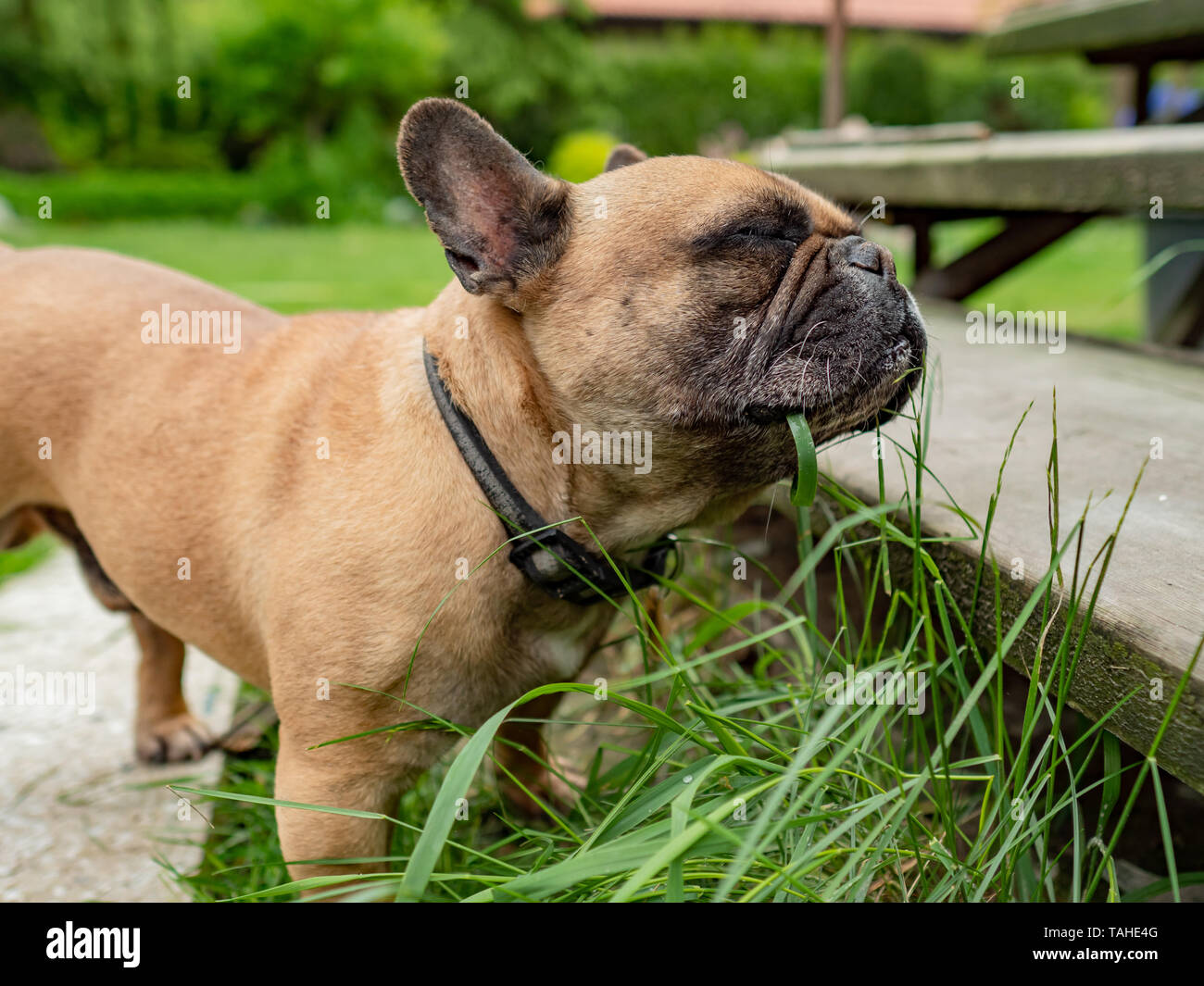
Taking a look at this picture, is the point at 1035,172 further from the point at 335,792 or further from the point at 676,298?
the point at 335,792

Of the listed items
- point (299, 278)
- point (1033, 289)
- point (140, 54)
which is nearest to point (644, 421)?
point (1033, 289)

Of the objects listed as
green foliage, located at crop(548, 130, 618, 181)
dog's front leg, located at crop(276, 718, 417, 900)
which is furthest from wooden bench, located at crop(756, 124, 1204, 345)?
green foliage, located at crop(548, 130, 618, 181)

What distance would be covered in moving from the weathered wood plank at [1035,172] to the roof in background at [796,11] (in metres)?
22.3

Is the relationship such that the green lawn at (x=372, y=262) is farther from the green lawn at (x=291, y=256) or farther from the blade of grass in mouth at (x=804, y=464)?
the blade of grass in mouth at (x=804, y=464)

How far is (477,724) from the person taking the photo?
→ 1963 mm

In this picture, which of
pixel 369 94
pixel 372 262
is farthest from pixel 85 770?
pixel 369 94

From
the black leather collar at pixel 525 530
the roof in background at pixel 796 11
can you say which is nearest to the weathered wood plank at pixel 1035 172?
the black leather collar at pixel 525 530

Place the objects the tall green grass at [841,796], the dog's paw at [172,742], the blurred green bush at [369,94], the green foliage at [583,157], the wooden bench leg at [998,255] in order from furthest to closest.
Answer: the blurred green bush at [369,94] → the green foliage at [583,157] → the wooden bench leg at [998,255] → the dog's paw at [172,742] → the tall green grass at [841,796]

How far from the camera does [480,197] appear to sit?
189cm

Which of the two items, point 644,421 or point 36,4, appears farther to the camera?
point 36,4

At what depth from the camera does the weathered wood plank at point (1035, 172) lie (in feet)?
9.57

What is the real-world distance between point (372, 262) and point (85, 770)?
9159 millimetres
